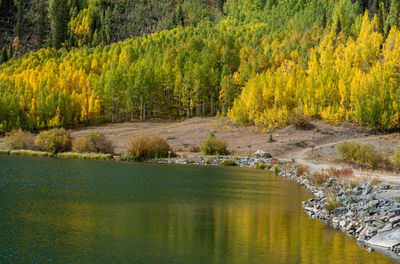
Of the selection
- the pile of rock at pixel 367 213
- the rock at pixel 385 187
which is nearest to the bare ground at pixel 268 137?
the rock at pixel 385 187

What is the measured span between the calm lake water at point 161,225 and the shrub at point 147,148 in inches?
1194

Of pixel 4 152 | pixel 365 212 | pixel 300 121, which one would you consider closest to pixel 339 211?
pixel 365 212

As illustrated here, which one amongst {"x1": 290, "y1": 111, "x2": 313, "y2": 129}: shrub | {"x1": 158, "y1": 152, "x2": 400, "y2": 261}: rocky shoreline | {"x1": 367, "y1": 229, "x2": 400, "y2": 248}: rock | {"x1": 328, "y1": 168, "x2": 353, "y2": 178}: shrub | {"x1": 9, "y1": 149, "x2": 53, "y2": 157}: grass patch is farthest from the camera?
{"x1": 290, "y1": 111, "x2": 313, "y2": 129}: shrub

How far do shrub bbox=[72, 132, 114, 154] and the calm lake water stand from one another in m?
35.7

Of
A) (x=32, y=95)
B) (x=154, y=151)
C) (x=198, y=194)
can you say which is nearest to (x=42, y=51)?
(x=32, y=95)

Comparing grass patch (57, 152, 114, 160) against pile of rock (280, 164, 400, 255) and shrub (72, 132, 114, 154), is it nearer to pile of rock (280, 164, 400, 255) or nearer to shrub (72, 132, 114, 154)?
shrub (72, 132, 114, 154)

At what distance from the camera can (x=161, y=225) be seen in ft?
86.2

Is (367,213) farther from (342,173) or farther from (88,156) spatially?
(88,156)

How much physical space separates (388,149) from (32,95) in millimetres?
95339

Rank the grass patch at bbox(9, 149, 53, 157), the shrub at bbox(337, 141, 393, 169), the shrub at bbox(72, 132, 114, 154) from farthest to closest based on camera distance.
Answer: the shrub at bbox(72, 132, 114, 154) → the grass patch at bbox(9, 149, 53, 157) → the shrub at bbox(337, 141, 393, 169)

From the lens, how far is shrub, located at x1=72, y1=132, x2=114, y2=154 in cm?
8331

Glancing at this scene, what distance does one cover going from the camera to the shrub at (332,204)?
30375 mm

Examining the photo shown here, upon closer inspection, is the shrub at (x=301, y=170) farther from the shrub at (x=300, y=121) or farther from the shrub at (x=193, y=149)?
the shrub at (x=300, y=121)

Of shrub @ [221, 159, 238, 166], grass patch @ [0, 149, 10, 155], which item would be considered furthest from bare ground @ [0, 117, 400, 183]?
grass patch @ [0, 149, 10, 155]
